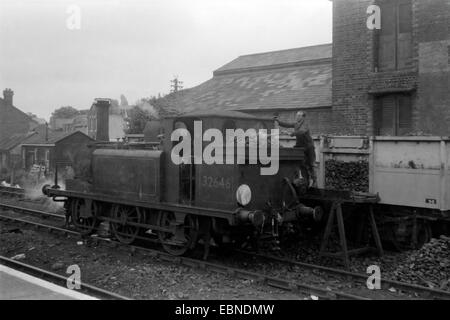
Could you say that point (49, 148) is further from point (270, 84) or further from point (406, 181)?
point (406, 181)

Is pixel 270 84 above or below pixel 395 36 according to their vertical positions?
below

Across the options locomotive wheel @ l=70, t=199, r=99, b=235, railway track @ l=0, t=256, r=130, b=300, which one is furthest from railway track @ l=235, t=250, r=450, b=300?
locomotive wheel @ l=70, t=199, r=99, b=235

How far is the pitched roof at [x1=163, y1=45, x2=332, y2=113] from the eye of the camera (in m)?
16.9

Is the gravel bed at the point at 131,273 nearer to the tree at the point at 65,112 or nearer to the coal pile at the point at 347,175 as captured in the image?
the coal pile at the point at 347,175

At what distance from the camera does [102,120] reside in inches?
497

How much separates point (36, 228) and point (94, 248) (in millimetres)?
3024

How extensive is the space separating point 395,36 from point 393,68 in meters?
0.92

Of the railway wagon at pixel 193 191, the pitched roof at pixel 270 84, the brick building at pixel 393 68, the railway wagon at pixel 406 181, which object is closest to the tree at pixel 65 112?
the pitched roof at pixel 270 84

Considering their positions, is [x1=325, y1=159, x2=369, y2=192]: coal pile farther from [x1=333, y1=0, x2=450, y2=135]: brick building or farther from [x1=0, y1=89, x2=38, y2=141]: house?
[x1=0, y1=89, x2=38, y2=141]: house

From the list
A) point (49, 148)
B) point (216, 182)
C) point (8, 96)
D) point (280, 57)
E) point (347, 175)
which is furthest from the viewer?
point (8, 96)

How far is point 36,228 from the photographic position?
1241 cm

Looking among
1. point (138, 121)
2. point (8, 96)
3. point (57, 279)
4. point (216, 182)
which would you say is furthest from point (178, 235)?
point (8, 96)
